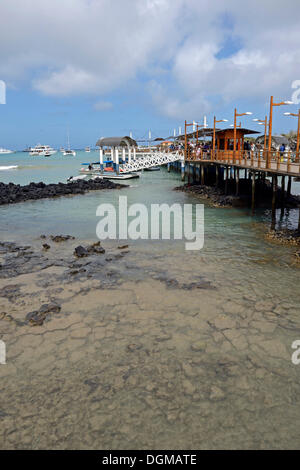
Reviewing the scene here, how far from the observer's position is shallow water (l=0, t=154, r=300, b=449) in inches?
175

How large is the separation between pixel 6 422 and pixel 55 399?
71cm

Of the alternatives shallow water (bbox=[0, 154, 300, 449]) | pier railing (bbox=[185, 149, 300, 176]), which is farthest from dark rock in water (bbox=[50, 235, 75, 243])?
pier railing (bbox=[185, 149, 300, 176])

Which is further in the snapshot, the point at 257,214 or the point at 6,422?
the point at 257,214

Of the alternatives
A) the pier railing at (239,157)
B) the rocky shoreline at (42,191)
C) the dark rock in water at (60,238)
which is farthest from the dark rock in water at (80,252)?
the rocky shoreline at (42,191)

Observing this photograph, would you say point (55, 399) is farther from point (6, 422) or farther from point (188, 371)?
point (188, 371)

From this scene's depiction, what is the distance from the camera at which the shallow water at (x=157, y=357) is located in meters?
4.45

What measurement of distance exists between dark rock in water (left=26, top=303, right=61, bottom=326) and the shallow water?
21 centimetres

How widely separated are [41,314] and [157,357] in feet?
10.0

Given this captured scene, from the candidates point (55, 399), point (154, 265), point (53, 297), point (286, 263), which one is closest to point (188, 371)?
point (55, 399)

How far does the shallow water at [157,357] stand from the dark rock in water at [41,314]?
21cm

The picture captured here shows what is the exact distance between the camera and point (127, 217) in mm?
19828

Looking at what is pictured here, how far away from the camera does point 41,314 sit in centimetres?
752

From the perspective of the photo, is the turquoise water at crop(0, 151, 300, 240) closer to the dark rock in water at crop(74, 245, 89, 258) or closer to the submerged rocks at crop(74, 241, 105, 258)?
the submerged rocks at crop(74, 241, 105, 258)
